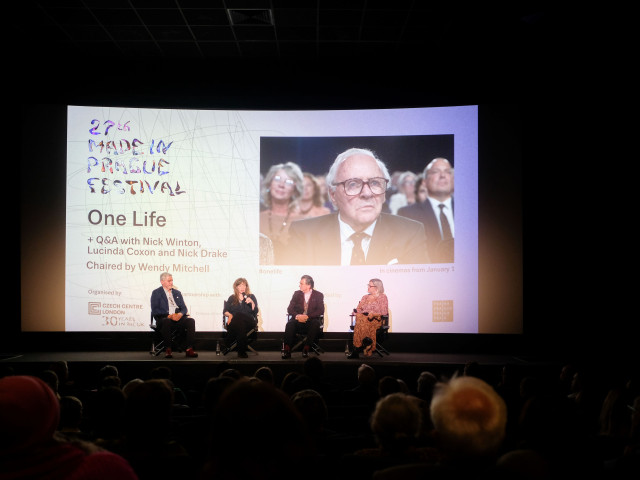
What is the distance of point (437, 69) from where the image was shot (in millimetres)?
8555

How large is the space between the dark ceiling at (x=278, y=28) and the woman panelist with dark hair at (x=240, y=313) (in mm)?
3306

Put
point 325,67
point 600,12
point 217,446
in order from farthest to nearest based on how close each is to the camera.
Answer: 1. point 325,67
2. point 600,12
3. point 217,446

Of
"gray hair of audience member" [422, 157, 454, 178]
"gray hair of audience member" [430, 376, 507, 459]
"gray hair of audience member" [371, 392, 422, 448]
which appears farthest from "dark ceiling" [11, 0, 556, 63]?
"gray hair of audience member" [430, 376, 507, 459]

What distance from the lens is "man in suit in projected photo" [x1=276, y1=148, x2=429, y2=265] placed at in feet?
26.9

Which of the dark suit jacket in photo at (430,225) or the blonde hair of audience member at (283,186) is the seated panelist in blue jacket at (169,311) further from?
the dark suit jacket in photo at (430,225)

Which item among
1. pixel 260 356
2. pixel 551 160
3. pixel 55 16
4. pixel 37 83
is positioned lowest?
pixel 260 356

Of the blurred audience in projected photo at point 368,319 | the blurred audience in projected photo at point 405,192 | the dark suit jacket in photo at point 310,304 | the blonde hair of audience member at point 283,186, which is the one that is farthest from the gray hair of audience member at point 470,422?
the blonde hair of audience member at point 283,186

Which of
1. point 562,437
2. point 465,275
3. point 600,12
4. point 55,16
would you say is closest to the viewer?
point 562,437

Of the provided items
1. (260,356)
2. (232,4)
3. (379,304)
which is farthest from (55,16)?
(379,304)

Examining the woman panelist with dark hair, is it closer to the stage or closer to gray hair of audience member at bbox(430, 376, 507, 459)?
the stage

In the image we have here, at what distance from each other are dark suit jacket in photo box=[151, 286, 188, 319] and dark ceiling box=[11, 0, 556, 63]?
3422 mm

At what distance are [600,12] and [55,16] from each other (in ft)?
21.7

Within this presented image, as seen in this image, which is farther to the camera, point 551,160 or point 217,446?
point 551,160

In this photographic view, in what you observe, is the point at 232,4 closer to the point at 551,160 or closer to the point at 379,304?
the point at 379,304
